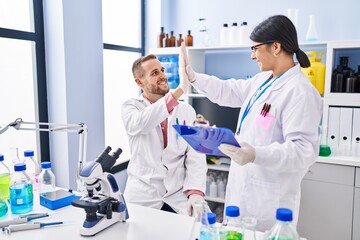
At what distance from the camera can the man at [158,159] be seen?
1.80 meters

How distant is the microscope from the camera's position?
4.08 feet

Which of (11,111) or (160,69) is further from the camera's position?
(11,111)

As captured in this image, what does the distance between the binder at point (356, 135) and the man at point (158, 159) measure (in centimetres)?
139

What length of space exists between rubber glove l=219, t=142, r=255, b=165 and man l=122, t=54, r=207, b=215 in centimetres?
50

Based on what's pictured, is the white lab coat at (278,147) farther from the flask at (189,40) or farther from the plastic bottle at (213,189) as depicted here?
the flask at (189,40)

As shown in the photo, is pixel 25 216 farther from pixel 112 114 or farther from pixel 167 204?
pixel 112 114

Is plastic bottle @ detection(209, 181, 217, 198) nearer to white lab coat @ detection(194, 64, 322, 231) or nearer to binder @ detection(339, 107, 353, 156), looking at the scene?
binder @ detection(339, 107, 353, 156)

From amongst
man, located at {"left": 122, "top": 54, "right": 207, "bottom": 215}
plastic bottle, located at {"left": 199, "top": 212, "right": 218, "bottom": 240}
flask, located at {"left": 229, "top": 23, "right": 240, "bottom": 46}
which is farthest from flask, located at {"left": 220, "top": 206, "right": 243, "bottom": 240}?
flask, located at {"left": 229, "top": 23, "right": 240, "bottom": 46}

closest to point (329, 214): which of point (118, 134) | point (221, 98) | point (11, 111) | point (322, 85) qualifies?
point (322, 85)

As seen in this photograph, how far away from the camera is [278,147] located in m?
1.34

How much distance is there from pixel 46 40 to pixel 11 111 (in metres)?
0.58

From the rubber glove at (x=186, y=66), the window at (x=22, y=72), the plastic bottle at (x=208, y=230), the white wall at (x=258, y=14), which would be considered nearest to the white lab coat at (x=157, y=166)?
the rubber glove at (x=186, y=66)

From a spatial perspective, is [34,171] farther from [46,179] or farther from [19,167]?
[19,167]

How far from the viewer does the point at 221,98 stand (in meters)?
1.98
